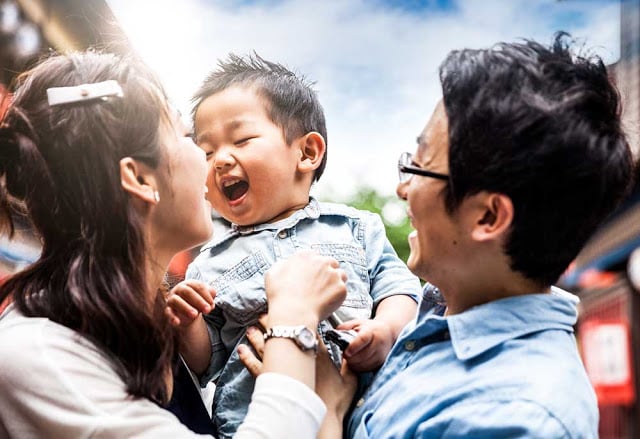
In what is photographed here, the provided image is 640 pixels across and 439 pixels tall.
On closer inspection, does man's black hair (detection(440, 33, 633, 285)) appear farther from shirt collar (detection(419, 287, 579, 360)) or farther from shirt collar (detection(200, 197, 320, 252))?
shirt collar (detection(200, 197, 320, 252))

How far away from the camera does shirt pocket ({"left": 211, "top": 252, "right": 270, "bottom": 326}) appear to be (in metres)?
1.14

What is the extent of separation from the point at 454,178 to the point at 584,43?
0.95 feet

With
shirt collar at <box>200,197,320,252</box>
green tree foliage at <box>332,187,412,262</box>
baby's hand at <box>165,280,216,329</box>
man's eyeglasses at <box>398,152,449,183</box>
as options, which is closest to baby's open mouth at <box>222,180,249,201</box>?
shirt collar at <box>200,197,320,252</box>

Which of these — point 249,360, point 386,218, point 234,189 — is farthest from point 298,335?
point 386,218

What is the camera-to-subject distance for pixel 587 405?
2.87 feet

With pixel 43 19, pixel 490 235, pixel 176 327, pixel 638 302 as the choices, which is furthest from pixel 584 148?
pixel 638 302

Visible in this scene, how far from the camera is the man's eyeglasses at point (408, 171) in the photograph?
97 centimetres

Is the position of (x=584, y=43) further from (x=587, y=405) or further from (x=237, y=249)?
(x=237, y=249)

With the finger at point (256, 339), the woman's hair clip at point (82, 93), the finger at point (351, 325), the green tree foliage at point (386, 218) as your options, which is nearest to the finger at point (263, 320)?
the finger at point (256, 339)

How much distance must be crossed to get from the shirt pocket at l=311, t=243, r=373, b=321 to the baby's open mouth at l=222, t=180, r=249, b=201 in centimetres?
16

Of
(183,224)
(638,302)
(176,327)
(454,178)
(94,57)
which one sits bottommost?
(638,302)

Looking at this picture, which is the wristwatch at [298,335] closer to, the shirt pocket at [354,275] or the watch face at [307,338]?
the watch face at [307,338]

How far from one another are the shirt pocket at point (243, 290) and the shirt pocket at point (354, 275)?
11cm

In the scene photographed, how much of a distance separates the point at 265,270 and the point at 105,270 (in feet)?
1.04
